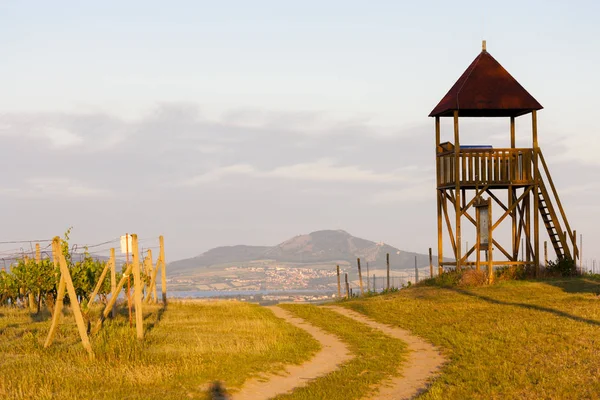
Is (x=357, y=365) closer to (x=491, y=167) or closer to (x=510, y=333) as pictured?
(x=510, y=333)

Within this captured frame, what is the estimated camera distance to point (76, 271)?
3312cm

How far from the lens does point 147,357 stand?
60.6 ft

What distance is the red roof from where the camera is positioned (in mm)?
38938

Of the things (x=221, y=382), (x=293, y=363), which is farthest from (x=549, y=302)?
(x=221, y=382)

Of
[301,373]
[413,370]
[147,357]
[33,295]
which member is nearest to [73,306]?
[147,357]

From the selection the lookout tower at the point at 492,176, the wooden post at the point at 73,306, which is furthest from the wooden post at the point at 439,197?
the wooden post at the point at 73,306

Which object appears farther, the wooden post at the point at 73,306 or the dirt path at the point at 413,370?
the wooden post at the point at 73,306

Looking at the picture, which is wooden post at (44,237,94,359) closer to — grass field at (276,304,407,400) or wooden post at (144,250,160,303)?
grass field at (276,304,407,400)

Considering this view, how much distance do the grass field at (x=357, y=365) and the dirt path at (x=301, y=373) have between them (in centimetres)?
30

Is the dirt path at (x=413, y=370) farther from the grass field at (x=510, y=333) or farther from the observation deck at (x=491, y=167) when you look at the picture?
the observation deck at (x=491, y=167)

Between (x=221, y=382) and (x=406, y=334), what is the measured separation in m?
9.81

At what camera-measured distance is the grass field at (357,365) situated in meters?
15.7

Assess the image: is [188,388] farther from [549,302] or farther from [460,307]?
[549,302]

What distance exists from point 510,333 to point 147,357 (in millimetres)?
10930
